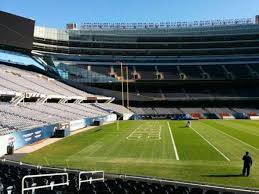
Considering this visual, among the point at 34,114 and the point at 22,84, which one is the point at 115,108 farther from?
the point at 34,114

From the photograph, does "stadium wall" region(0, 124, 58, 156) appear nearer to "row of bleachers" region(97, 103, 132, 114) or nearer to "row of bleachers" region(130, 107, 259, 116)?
"row of bleachers" region(97, 103, 132, 114)

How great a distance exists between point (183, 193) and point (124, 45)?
90008mm

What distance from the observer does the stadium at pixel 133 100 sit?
82.8 ft

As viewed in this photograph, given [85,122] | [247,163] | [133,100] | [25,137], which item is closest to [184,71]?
[133,100]

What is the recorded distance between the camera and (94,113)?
65.6 metres

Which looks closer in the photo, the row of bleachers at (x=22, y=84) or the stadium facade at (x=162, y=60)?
the row of bleachers at (x=22, y=84)

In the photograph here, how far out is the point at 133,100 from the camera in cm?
9050

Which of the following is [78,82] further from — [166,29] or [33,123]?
[33,123]

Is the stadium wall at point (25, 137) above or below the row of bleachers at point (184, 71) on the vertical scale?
below

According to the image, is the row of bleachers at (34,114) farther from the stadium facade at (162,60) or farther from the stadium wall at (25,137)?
the stadium facade at (162,60)

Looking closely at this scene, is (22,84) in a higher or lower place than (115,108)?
higher

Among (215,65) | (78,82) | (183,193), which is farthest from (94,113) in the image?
(183,193)

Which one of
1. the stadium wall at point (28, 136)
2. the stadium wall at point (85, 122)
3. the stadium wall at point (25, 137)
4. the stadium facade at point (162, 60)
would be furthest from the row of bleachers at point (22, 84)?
the stadium facade at point (162, 60)

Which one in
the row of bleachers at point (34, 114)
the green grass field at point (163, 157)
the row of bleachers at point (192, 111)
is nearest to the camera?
the green grass field at point (163, 157)
